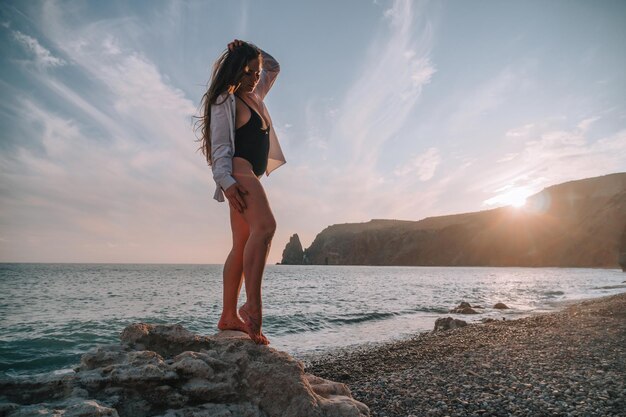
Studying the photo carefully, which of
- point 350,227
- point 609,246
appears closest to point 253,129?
point 609,246

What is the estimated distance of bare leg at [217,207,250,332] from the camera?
3.34 metres

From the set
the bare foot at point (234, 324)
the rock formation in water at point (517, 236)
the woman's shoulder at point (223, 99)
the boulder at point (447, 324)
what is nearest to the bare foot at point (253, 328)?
the bare foot at point (234, 324)

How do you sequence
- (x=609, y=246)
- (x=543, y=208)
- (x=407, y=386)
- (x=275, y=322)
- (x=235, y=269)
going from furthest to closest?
(x=543, y=208) → (x=609, y=246) → (x=275, y=322) → (x=407, y=386) → (x=235, y=269)

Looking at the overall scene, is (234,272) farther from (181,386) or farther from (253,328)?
(181,386)

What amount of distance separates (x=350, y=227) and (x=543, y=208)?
7209cm

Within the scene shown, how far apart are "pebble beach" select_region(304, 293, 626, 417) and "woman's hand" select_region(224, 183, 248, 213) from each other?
262 centimetres

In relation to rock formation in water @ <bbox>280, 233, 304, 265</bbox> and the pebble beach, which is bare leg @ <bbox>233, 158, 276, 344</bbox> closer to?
the pebble beach

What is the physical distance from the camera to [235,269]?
11.2 feet

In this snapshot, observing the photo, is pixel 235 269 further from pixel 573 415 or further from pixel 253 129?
pixel 573 415

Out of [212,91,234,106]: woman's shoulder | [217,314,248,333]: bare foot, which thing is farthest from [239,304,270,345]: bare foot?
[212,91,234,106]: woman's shoulder

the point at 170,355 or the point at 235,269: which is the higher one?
the point at 235,269

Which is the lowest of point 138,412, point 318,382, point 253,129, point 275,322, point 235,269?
point 275,322

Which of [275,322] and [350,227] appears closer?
[275,322]

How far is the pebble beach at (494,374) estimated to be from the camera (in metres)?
3.79
